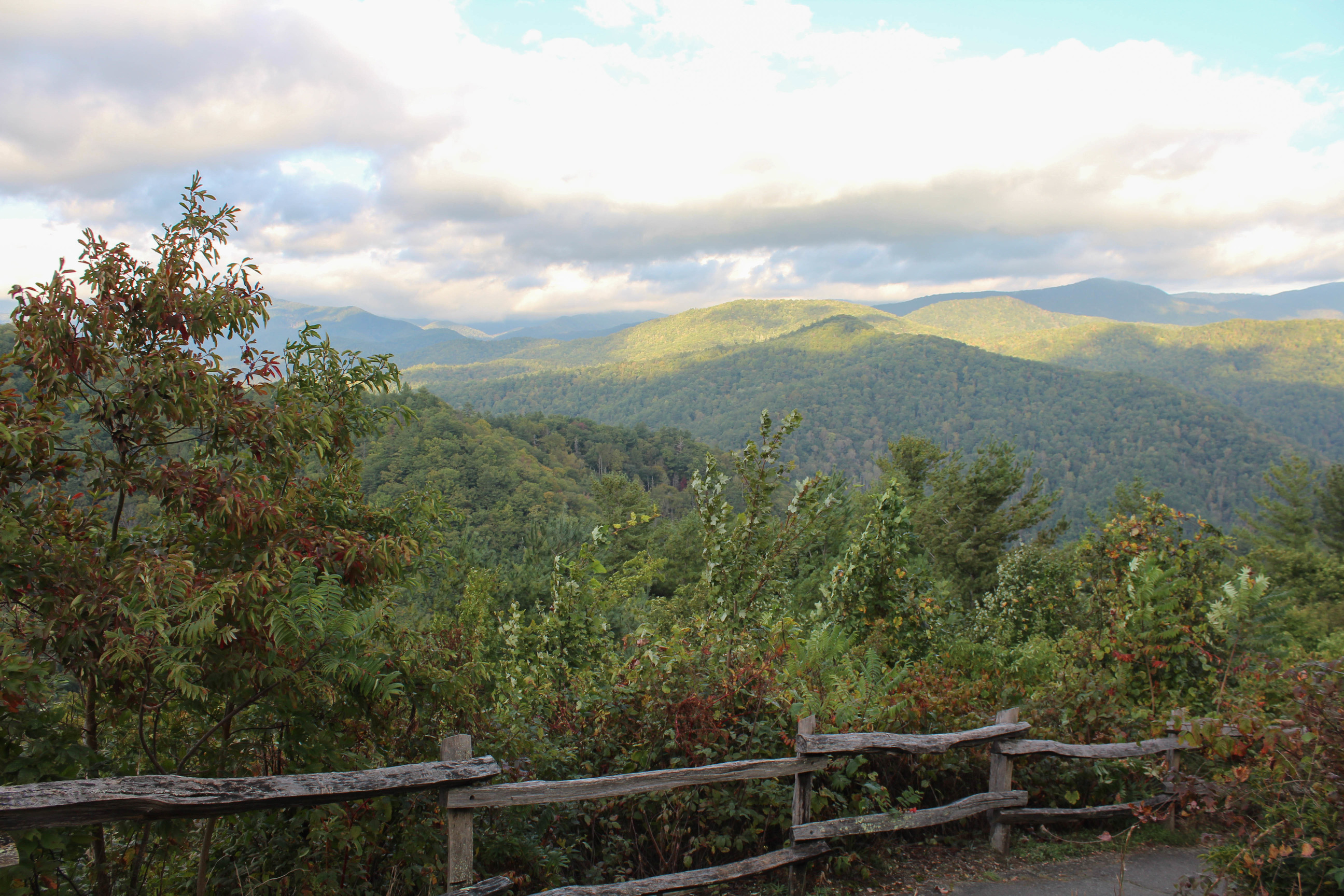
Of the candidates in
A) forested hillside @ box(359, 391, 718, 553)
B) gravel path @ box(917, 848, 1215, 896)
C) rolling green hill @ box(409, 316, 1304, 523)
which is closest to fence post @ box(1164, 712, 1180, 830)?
gravel path @ box(917, 848, 1215, 896)

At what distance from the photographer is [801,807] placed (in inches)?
169

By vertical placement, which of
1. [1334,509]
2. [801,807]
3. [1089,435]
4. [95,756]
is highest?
[95,756]

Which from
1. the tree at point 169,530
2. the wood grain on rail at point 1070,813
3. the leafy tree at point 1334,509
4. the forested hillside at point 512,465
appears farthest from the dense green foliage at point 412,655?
the leafy tree at point 1334,509

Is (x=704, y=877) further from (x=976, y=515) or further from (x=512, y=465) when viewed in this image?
(x=512, y=465)

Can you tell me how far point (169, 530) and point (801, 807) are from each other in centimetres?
352

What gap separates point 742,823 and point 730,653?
Result: 1045mm

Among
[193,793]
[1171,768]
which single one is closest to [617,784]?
[193,793]

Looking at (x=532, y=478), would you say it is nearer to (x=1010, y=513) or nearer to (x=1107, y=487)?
(x=1010, y=513)

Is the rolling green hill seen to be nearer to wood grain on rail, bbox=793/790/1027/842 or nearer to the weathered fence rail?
wood grain on rail, bbox=793/790/1027/842

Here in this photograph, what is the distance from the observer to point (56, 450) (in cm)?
283

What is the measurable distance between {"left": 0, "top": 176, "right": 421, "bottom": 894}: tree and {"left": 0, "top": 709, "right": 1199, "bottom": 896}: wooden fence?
1.11 feet

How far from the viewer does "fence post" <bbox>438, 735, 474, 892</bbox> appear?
323cm

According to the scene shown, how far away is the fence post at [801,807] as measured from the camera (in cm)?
423

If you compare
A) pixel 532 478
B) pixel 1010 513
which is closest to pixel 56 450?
pixel 1010 513
